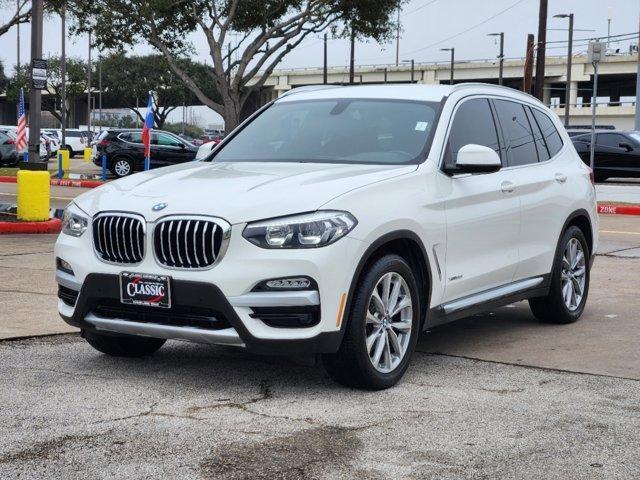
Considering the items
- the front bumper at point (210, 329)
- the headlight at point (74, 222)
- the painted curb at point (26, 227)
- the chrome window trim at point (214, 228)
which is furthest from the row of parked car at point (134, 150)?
the chrome window trim at point (214, 228)

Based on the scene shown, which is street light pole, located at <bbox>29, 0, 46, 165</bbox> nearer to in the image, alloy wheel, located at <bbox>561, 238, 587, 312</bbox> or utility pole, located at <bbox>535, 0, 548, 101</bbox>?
alloy wheel, located at <bbox>561, 238, 587, 312</bbox>

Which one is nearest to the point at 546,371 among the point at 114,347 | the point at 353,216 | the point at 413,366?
the point at 413,366

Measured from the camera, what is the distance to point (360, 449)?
460cm

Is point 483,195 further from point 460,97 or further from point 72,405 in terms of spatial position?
point 72,405

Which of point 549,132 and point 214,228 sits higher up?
point 549,132

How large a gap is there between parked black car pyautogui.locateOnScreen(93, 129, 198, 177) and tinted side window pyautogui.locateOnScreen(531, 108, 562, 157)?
2524 centimetres

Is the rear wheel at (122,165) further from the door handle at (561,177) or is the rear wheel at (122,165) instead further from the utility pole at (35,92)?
the door handle at (561,177)

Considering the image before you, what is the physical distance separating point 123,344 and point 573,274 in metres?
3.68

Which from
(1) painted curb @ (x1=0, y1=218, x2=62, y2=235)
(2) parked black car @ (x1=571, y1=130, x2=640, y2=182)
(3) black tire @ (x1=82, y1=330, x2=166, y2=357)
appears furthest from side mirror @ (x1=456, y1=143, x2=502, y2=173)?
(2) parked black car @ (x1=571, y1=130, x2=640, y2=182)

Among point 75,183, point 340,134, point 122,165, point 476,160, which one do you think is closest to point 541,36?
point 122,165

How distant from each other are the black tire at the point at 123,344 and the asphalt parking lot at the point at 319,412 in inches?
3.2

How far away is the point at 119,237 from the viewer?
18.4ft

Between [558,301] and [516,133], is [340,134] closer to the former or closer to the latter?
[516,133]

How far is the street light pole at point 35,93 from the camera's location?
1625cm
